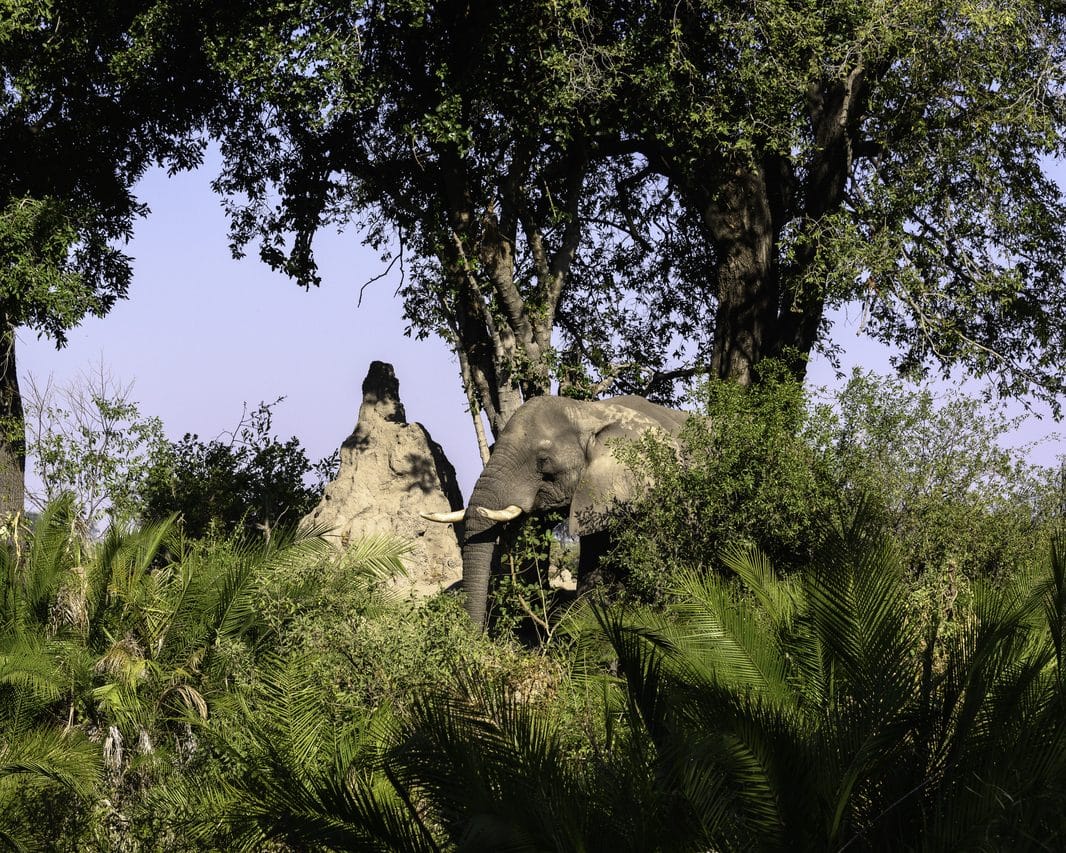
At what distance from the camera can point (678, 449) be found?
1447 cm

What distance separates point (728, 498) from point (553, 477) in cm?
258

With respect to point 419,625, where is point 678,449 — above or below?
above

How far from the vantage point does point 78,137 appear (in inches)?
734

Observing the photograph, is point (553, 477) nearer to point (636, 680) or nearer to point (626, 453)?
point (626, 453)

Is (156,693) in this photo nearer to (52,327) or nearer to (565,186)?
(52,327)

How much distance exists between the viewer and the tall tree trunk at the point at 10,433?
1855cm

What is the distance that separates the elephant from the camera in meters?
14.3

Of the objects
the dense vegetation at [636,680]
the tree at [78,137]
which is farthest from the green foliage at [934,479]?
the tree at [78,137]

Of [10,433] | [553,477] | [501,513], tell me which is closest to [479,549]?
[501,513]

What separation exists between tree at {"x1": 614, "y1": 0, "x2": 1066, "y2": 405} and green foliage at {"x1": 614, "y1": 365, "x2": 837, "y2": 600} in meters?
3.72

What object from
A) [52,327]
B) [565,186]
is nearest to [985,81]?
[565,186]

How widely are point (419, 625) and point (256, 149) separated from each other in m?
11.4

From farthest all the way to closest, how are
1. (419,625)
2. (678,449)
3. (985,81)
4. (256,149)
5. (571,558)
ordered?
(256,149) → (985,81) → (571,558) → (678,449) → (419,625)

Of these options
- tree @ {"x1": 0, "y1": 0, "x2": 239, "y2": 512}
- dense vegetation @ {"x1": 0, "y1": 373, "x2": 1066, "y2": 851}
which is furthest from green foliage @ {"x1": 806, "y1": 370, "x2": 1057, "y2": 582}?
tree @ {"x1": 0, "y1": 0, "x2": 239, "y2": 512}
